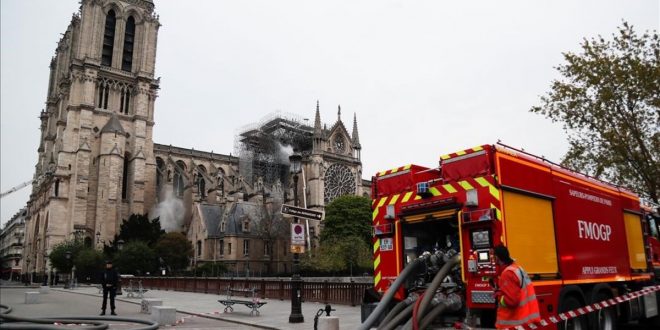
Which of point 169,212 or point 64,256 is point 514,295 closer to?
point 64,256

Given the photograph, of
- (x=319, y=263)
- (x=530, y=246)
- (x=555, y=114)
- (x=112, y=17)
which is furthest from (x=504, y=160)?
(x=112, y=17)

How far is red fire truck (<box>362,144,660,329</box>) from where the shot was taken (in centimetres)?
702

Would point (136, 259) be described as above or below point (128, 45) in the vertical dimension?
below

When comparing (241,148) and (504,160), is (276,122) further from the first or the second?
(504,160)

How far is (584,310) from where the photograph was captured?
26.2 ft

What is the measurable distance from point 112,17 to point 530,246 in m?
69.8

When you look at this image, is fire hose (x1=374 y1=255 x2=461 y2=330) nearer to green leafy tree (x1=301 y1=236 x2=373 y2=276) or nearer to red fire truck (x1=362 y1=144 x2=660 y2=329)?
red fire truck (x1=362 y1=144 x2=660 y2=329)

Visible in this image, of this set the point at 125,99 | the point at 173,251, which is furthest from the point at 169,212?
the point at 125,99

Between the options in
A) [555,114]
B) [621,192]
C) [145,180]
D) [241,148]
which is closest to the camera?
[621,192]

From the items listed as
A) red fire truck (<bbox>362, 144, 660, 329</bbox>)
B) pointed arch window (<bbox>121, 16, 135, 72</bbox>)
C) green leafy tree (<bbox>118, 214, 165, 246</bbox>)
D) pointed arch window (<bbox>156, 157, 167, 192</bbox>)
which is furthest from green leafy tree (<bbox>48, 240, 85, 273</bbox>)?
red fire truck (<bbox>362, 144, 660, 329</bbox>)

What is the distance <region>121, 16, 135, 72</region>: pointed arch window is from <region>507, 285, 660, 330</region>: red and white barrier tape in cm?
6653

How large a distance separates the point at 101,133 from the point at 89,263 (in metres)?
19.6

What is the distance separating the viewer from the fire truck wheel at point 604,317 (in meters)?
8.82

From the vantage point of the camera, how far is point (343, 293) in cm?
1811
